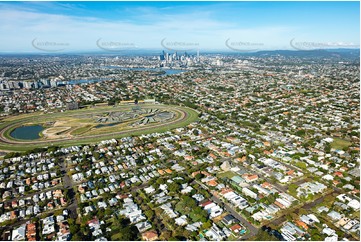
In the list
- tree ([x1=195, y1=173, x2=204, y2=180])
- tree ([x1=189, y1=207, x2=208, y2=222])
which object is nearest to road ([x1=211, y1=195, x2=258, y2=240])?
tree ([x1=189, y1=207, x2=208, y2=222])

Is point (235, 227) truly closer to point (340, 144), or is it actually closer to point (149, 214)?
point (149, 214)

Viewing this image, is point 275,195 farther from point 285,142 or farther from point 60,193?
point 60,193

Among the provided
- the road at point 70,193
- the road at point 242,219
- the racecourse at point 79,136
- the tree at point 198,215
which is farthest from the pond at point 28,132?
the road at point 242,219

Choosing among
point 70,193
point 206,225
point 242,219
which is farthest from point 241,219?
point 70,193

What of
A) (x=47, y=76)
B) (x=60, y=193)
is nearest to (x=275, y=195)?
(x=60, y=193)

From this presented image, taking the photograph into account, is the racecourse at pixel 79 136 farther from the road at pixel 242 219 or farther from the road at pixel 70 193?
the road at pixel 242 219

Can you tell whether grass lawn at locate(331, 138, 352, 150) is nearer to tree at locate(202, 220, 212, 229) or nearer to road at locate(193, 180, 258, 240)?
road at locate(193, 180, 258, 240)

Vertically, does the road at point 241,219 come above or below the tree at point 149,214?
below
